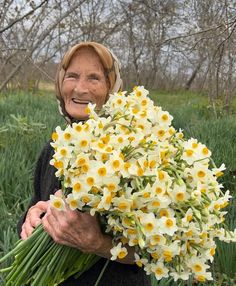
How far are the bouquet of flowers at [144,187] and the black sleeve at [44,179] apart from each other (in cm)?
48

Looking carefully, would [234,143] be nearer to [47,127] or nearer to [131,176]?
[47,127]

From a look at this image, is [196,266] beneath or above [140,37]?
beneath

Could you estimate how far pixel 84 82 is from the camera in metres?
1.49

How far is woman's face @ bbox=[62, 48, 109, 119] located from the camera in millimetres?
1492

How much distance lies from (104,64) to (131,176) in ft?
2.31

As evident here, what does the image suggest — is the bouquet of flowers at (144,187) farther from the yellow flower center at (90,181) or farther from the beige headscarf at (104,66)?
the beige headscarf at (104,66)

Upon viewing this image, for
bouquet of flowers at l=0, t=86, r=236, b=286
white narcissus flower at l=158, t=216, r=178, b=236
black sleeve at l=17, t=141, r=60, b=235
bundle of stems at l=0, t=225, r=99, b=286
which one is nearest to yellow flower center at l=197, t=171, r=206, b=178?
bouquet of flowers at l=0, t=86, r=236, b=286

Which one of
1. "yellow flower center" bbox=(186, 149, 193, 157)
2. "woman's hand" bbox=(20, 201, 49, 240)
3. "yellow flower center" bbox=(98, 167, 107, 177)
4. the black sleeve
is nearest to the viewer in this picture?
"yellow flower center" bbox=(98, 167, 107, 177)

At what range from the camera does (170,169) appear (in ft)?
3.13

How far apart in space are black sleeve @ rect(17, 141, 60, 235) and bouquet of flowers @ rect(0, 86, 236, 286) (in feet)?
1.57

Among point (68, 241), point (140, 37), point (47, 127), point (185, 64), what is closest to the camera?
point (68, 241)

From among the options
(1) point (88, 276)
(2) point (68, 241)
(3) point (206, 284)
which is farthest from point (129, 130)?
(3) point (206, 284)

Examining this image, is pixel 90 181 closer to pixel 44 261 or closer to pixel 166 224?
pixel 166 224

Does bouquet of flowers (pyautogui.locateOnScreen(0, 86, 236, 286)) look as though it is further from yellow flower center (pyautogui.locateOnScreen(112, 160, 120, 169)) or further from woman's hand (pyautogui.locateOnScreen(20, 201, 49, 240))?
woman's hand (pyautogui.locateOnScreen(20, 201, 49, 240))
